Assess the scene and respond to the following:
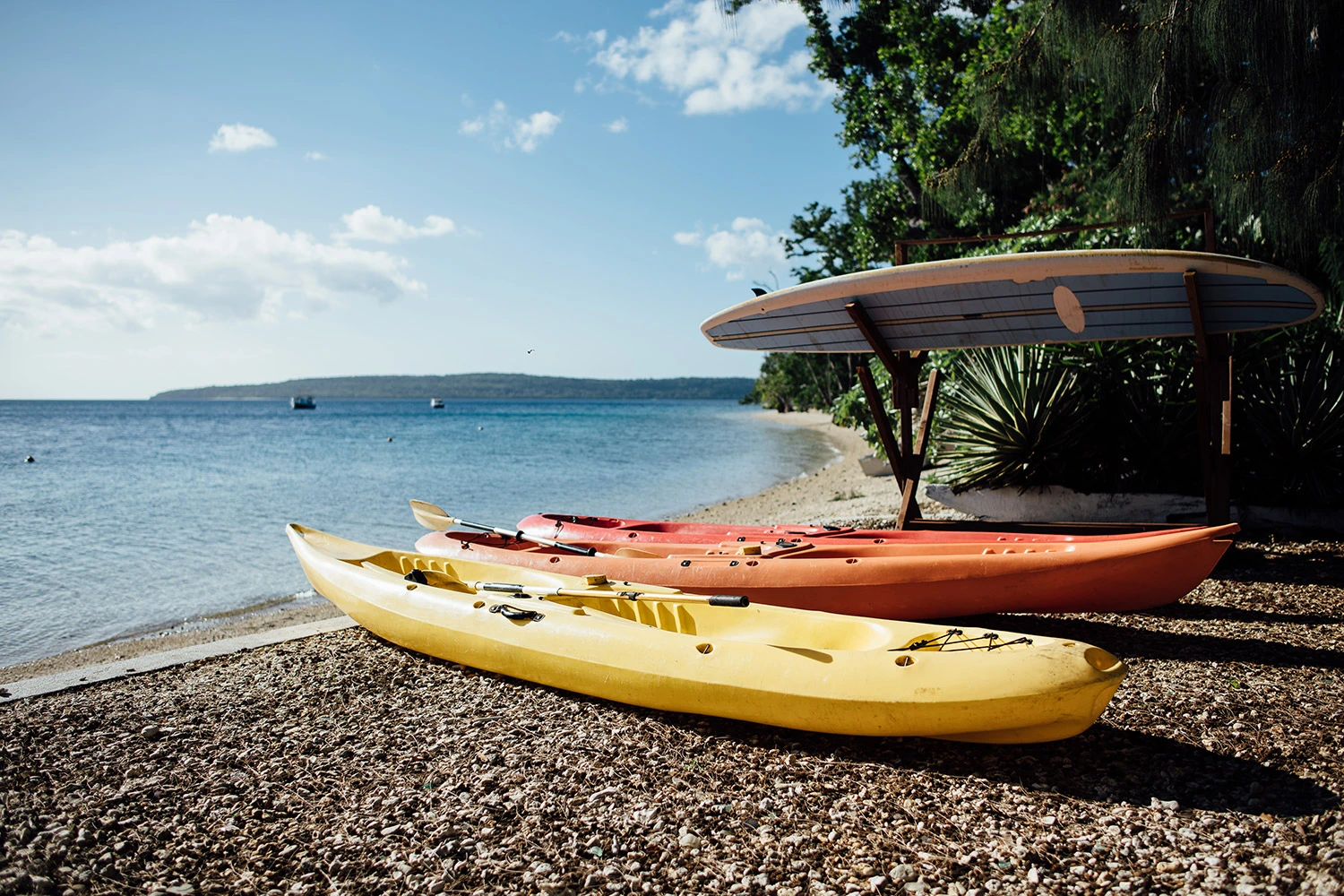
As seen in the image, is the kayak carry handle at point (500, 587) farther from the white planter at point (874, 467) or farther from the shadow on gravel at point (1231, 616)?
the white planter at point (874, 467)

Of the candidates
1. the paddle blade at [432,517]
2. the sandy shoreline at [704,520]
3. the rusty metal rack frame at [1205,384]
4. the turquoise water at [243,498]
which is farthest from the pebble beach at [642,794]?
the turquoise water at [243,498]

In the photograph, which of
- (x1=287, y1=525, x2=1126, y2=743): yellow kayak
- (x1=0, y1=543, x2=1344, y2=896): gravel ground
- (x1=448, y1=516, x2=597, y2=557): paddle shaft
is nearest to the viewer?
(x1=0, y1=543, x2=1344, y2=896): gravel ground

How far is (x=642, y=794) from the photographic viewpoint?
2992 mm

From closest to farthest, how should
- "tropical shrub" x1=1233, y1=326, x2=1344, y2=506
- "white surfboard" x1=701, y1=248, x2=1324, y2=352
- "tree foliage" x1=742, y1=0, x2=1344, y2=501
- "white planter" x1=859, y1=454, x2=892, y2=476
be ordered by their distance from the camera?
"white surfboard" x1=701, y1=248, x2=1324, y2=352 → "tree foliage" x1=742, y1=0, x2=1344, y2=501 → "tropical shrub" x1=1233, y1=326, x2=1344, y2=506 → "white planter" x1=859, y1=454, x2=892, y2=476

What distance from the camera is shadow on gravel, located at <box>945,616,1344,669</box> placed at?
13.2 ft

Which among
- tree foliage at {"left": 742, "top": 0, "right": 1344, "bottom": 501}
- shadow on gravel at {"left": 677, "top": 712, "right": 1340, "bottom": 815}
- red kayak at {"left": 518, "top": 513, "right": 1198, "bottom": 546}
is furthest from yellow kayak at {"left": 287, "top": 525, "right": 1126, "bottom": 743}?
tree foliage at {"left": 742, "top": 0, "right": 1344, "bottom": 501}

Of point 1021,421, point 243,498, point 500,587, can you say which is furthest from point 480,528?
point 243,498

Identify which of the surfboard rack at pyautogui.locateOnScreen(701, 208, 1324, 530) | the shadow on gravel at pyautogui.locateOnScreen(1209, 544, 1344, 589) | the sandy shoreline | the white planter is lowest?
the sandy shoreline

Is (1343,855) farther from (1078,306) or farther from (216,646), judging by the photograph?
(216,646)

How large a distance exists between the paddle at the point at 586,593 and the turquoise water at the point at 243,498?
426 cm

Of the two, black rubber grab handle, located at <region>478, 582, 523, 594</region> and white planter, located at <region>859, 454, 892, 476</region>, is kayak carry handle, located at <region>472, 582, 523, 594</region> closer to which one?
black rubber grab handle, located at <region>478, 582, 523, 594</region>

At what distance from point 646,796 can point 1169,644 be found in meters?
3.25

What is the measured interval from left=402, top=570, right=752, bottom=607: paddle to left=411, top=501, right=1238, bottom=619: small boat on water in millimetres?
439

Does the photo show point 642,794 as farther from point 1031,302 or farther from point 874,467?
point 874,467
